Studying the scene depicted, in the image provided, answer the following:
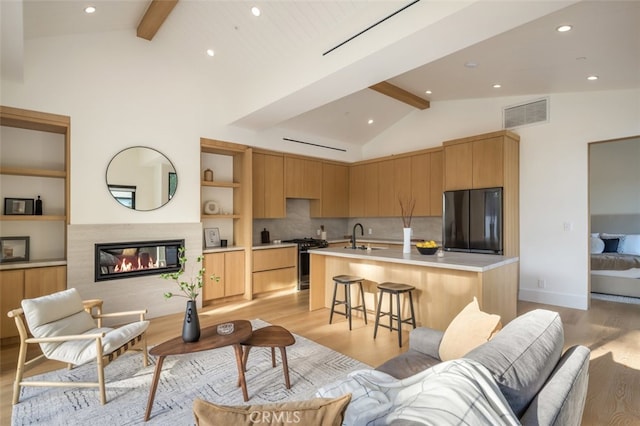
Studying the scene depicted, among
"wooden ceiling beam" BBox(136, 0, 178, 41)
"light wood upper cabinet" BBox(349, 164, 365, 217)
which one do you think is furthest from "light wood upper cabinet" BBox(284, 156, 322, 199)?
"wooden ceiling beam" BBox(136, 0, 178, 41)

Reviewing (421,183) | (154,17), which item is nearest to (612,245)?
(421,183)

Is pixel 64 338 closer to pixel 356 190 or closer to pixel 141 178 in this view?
pixel 141 178

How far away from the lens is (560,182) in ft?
15.6

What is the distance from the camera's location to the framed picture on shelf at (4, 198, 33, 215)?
11.9 ft

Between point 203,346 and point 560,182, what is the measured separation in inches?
207

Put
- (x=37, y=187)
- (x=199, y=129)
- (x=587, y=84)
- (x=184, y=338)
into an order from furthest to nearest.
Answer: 1. (x=199, y=129)
2. (x=587, y=84)
3. (x=37, y=187)
4. (x=184, y=338)

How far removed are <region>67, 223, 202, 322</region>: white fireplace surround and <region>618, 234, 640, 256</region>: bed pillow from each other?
763 centimetres

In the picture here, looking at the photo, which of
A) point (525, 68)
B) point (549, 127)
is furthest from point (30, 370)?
point (549, 127)

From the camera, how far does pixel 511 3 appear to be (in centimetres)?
213

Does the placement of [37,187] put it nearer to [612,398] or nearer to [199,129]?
[199,129]

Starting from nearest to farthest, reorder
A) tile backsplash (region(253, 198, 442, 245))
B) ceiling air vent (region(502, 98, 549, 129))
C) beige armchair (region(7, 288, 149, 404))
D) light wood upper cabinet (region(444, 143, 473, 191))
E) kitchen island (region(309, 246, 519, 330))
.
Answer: beige armchair (region(7, 288, 149, 404)), kitchen island (region(309, 246, 519, 330)), ceiling air vent (region(502, 98, 549, 129)), light wood upper cabinet (region(444, 143, 473, 191)), tile backsplash (region(253, 198, 442, 245))

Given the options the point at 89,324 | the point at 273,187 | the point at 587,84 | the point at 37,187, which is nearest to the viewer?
the point at 89,324

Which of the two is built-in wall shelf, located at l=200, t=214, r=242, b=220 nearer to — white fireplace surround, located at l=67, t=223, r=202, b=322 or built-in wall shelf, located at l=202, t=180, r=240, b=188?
white fireplace surround, located at l=67, t=223, r=202, b=322

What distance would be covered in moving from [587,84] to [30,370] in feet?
23.2
